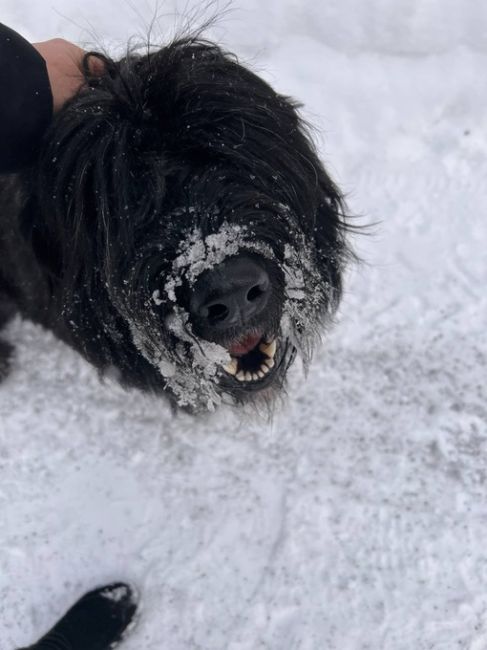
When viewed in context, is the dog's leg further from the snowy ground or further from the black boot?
the black boot

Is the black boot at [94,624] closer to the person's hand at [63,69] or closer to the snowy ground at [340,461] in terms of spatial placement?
the snowy ground at [340,461]

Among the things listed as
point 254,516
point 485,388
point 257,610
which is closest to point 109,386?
point 254,516

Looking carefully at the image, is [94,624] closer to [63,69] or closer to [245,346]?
[245,346]

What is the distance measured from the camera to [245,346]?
229cm

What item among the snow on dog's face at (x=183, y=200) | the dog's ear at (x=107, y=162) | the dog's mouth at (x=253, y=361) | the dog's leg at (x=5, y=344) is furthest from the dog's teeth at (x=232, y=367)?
the dog's leg at (x=5, y=344)

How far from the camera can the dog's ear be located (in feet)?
6.31

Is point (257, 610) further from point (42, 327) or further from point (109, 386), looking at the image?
point (42, 327)

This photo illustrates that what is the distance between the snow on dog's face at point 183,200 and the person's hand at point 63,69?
0.31 ft

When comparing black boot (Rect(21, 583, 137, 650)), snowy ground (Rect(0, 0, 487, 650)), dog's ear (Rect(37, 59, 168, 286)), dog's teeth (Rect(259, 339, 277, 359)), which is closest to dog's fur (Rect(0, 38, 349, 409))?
dog's ear (Rect(37, 59, 168, 286))

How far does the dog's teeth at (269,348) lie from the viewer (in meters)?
2.33

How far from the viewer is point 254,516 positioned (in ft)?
9.42

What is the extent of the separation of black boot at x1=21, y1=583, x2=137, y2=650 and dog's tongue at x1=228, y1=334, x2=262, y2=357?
122cm

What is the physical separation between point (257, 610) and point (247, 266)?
160cm

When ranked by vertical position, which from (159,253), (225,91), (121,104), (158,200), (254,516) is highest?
(225,91)
